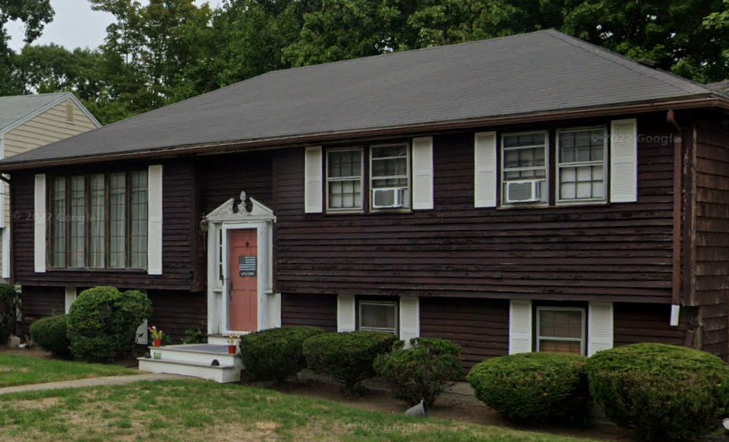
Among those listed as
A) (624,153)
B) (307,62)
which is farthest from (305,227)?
(307,62)

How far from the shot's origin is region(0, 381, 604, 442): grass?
9.77 m

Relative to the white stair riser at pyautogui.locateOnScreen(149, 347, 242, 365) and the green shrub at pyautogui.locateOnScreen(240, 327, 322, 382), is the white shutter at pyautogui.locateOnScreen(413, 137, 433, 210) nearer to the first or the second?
the green shrub at pyautogui.locateOnScreen(240, 327, 322, 382)

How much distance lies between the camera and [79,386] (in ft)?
42.1

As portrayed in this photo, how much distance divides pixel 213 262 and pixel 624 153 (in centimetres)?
871

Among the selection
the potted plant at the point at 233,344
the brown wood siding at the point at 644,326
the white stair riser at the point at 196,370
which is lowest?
the white stair riser at the point at 196,370

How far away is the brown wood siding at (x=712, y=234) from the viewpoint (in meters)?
12.0

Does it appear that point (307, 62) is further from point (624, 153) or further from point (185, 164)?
point (624, 153)

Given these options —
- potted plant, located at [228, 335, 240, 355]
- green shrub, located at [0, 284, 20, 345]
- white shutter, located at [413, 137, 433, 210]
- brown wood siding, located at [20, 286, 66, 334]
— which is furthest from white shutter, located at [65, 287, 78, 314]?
white shutter, located at [413, 137, 433, 210]

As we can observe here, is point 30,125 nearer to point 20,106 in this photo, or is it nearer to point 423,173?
point 20,106

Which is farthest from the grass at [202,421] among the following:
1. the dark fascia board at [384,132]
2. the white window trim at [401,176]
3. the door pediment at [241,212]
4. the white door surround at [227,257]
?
the door pediment at [241,212]

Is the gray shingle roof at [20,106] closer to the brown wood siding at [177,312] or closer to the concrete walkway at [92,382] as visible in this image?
the brown wood siding at [177,312]

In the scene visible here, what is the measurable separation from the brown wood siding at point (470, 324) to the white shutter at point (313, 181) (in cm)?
262

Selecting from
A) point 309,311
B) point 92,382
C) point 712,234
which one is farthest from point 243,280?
point 712,234

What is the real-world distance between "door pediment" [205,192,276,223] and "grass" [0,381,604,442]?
4.71 meters
